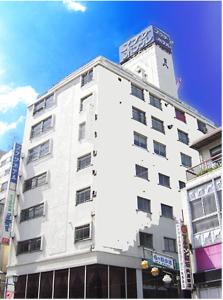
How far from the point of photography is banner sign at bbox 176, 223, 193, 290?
21.5 metres

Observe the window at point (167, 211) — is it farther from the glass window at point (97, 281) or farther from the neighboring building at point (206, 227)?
the neighboring building at point (206, 227)

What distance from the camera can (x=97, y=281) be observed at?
27.5 metres

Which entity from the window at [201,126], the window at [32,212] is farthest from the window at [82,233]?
the window at [201,126]

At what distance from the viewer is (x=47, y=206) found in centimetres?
3506

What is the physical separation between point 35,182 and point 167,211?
13929mm

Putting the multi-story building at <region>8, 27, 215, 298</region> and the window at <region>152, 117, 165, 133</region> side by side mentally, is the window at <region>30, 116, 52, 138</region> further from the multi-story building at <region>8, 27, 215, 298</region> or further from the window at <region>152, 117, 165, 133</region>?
the window at <region>152, 117, 165, 133</region>

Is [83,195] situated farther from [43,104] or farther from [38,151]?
[43,104]

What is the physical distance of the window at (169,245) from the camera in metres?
34.3

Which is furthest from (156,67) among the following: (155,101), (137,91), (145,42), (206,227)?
(206,227)

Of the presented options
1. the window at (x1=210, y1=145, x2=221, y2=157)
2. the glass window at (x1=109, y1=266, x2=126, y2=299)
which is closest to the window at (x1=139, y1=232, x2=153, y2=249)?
the glass window at (x1=109, y1=266, x2=126, y2=299)

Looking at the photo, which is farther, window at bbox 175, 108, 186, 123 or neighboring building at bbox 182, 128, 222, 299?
window at bbox 175, 108, 186, 123

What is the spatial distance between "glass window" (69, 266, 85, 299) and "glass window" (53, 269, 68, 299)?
647mm

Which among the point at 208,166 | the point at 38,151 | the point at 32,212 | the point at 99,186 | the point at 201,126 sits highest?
the point at 201,126

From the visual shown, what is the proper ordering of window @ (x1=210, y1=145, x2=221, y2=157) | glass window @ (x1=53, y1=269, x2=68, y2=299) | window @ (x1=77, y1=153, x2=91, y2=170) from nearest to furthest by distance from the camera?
window @ (x1=210, y1=145, x2=221, y2=157) → glass window @ (x1=53, y1=269, x2=68, y2=299) → window @ (x1=77, y1=153, x2=91, y2=170)
